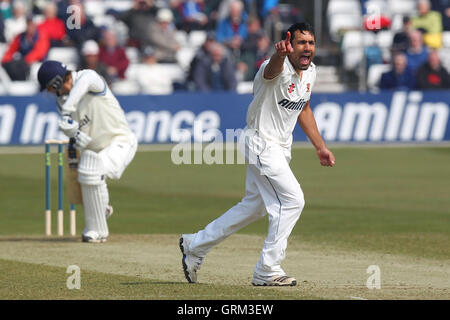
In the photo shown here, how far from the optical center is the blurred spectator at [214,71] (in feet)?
81.9

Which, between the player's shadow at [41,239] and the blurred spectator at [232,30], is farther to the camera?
the blurred spectator at [232,30]

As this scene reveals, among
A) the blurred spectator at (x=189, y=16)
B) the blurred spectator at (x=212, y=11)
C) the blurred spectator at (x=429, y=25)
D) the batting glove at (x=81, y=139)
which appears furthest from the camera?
the blurred spectator at (x=212, y=11)

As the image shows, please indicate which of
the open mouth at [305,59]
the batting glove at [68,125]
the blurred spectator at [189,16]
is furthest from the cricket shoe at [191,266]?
the blurred spectator at [189,16]

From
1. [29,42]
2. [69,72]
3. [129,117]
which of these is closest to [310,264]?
[69,72]

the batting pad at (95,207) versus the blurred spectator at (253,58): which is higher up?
the batting pad at (95,207)

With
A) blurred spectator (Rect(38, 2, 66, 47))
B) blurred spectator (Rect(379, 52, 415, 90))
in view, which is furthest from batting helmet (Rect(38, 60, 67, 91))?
blurred spectator (Rect(379, 52, 415, 90))

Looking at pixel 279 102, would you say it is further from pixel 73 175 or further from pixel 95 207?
pixel 73 175

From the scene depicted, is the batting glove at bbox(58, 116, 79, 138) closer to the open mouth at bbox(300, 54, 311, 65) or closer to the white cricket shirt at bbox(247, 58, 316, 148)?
the white cricket shirt at bbox(247, 58, 316, 148)

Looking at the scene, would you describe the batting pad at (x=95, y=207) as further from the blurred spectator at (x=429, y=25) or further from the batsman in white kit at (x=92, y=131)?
the blurred spectator at (x=429, y=25)

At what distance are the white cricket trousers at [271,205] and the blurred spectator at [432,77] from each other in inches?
677

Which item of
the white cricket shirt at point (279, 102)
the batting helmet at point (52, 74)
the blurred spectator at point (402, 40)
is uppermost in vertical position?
the white cricket shirt at point (279, 102)

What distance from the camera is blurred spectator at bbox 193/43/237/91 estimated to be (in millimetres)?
24953

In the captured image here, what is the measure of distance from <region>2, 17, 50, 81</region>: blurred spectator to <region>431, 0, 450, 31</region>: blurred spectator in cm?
1048

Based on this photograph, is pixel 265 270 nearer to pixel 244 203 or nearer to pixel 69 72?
pixel 244 203
